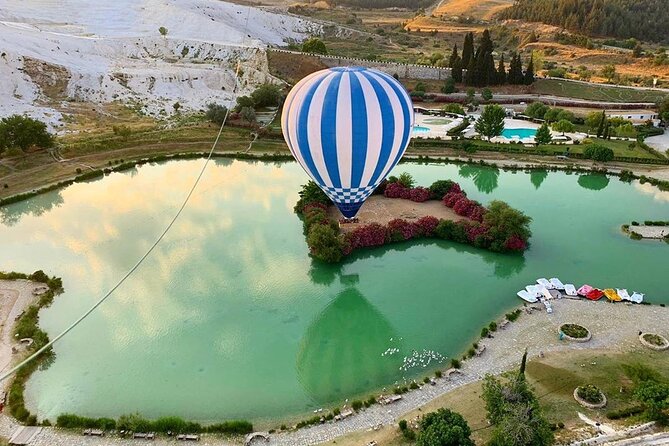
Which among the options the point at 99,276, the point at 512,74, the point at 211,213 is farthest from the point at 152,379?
the point at 512,74

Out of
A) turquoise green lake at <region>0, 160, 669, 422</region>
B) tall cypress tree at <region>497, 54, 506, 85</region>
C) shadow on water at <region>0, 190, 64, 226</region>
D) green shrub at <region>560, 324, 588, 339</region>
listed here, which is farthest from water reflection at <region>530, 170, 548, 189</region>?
shadow on water at <region>0, 190, 64, 226</region>

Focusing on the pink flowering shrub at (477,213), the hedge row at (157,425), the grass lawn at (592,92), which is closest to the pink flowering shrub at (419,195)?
the pink flowering shrub at (477,213)

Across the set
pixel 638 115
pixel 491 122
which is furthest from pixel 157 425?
pixel 638 115

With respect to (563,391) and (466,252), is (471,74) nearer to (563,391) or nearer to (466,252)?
(466,252)

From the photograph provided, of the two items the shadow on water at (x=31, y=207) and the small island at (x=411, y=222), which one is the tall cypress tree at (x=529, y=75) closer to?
the small island at (x=411, y=222)

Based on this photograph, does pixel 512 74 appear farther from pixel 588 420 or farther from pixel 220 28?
pixel 588 420

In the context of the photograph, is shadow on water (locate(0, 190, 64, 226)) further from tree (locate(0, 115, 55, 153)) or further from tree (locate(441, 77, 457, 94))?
tree (locate(441, 77, 457, 94))
